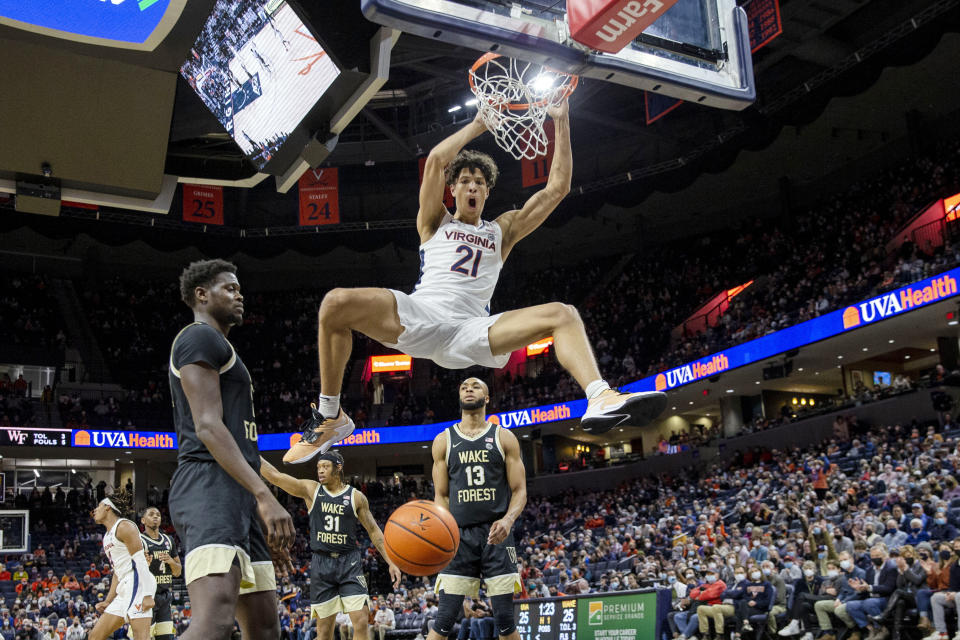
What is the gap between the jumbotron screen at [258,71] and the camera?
24.7 ft

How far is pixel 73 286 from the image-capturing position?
115ft

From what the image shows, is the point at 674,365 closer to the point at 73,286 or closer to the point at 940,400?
the point at 940,400

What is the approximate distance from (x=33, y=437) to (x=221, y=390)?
2716 cm

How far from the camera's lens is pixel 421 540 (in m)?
6.12

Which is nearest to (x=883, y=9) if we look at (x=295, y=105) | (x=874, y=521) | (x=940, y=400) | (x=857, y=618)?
(x=940, y=400)

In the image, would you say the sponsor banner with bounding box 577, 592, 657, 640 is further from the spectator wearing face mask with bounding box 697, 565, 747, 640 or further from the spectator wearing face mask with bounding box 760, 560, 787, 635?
the spectator wearing face mask with bounding box 760, 560, 787, 635

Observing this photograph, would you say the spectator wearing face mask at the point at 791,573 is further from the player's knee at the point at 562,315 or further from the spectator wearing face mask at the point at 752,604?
the player's knee at the point at 562,315

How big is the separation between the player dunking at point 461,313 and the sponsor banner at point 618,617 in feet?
23.5

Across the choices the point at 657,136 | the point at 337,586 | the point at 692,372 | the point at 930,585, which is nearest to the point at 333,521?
the point at 337,586

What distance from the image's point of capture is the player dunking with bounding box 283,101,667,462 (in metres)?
4.86

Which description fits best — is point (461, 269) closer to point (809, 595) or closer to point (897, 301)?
point (809, 595)

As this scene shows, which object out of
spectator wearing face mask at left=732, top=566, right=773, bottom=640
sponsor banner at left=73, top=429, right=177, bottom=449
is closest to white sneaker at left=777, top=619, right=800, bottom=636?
spectator wearing face mask at left=732, top=566, right=773, bottom=640

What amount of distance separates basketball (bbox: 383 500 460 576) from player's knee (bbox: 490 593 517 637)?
95 cm

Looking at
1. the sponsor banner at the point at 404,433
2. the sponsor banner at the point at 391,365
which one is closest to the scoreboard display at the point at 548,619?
the sponsor banner at the point at 404,433
